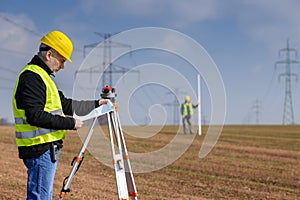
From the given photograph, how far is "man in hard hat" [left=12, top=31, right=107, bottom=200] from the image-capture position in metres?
3.75

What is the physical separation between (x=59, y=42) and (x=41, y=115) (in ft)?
2.13

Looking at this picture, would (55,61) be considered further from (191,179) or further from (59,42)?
(191,179)

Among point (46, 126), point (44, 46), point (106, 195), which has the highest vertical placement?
point (44, 46)

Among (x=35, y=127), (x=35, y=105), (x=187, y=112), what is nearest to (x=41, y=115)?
(x=35, y=105)

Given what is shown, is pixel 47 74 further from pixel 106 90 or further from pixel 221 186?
pixel 221 186

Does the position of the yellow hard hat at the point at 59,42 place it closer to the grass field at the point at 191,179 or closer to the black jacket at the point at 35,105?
the black jacket at the point at 35,105

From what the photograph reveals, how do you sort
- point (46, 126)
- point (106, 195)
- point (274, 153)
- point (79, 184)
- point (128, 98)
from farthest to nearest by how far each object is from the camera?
point (274, 153) → point (79, 184) → point (106, 195) → point (128, 98) → point (46, 126)

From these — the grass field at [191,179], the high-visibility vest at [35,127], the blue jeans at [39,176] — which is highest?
the high-visibility vest at [35,127]

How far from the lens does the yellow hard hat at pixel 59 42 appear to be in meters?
3.98

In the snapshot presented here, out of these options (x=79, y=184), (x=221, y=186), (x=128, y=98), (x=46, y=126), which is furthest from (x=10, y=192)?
(x=46, y=126)

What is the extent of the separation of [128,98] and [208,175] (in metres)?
4.35

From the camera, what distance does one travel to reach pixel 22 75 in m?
3.81

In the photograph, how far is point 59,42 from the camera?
13.1 ft

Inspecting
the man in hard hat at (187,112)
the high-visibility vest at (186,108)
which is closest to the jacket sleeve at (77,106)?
the man in hard hat at (187,112)
